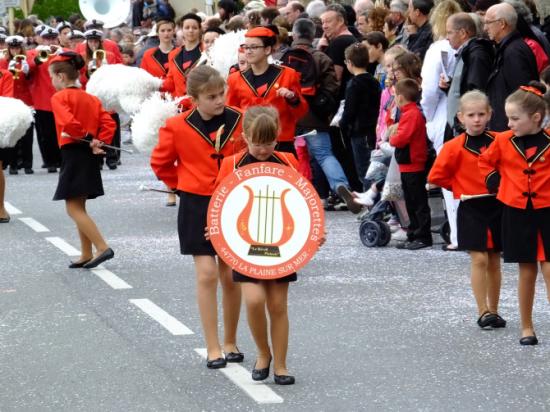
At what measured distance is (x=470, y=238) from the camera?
337 inches

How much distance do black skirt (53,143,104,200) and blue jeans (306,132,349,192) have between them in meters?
3.30

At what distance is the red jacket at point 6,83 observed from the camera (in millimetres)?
16833

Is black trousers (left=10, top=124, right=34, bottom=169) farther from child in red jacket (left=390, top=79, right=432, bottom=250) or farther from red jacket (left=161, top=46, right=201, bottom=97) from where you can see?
child in red jacket (left=390, top=79, right=432, bottom=250)

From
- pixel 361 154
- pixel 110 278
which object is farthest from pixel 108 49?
pixel 110 278

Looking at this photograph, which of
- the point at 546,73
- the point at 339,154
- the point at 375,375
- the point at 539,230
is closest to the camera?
the point at 375,375

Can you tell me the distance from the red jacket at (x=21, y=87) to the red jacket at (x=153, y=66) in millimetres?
3635

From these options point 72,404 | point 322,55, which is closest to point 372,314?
point 72,404

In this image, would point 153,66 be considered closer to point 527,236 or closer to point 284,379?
point 527,236

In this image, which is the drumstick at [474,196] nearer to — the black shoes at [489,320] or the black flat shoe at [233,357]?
the black shoes at [489,320]

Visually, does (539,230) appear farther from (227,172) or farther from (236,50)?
(236,50)

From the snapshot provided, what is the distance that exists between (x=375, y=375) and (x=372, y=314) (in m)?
1.73

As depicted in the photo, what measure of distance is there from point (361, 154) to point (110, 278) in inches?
163

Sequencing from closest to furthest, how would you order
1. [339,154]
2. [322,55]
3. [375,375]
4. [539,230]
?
[375,375]
[539,230]
[322,55]
[339,154]

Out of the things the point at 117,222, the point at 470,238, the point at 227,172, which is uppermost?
the point at 227,172
